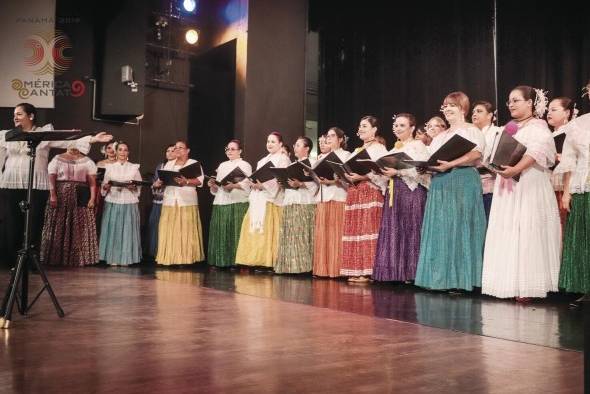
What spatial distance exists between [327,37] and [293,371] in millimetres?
6536

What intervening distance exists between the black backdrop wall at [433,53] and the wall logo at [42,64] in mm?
3244

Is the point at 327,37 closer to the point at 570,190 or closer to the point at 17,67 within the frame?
the point at 17,67

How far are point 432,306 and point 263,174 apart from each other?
277 centimetres

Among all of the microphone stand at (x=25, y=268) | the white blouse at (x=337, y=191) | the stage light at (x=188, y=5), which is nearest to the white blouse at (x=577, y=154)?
the white blouse at (x=337, y=191)

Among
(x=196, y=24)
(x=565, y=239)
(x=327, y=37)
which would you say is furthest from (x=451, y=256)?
(x=196, y=24)

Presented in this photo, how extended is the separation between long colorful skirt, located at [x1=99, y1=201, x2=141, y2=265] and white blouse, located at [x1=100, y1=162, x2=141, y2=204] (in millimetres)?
59

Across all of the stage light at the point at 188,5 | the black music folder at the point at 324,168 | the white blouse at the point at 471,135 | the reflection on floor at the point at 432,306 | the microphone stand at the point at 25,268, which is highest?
the stage light at the point at 188,5

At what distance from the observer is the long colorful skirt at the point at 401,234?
481cm

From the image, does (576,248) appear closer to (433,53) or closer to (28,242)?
(28,242)

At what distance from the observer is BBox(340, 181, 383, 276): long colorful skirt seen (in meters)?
5.18

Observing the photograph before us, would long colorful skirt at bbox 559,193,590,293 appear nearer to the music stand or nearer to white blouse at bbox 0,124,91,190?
the music stand

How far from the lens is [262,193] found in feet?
20.3

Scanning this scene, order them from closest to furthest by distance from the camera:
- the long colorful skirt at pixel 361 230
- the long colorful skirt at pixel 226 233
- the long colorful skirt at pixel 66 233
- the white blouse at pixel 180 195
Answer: the long colorful skirt at pixel 361 230
the long colorful skirt at pixel 66 233
the long colorful skirt at pixel 226 233
the white blouse at pixel 180 195

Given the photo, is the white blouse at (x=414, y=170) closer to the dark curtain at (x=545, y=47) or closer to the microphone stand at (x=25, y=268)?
the dark curtain at (x=545, y=47)
